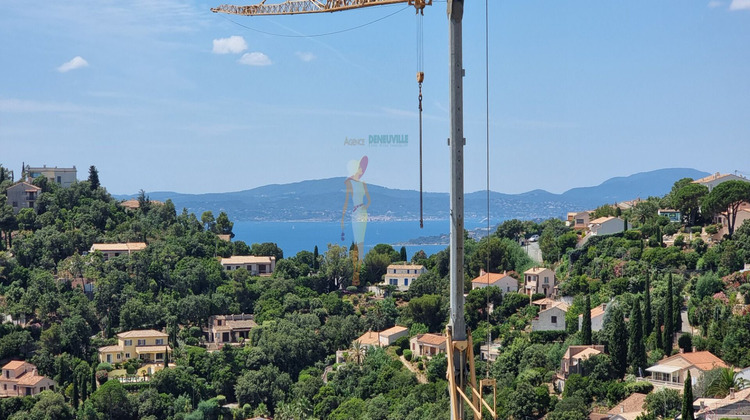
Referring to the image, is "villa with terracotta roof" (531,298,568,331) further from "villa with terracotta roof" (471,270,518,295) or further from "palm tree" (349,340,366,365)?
"palm tree" (349,340,366,365)

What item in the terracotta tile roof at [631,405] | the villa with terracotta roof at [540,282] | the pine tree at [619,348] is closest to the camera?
the terracotta tile roof at [631,405]

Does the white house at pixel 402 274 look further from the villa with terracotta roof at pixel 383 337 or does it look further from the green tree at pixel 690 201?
the green tree at pixel 690 201

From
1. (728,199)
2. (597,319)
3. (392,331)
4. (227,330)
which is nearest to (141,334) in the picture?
(227,330)

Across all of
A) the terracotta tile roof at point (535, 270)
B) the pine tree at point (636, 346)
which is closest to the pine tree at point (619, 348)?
the pine tree at point (636, 346)

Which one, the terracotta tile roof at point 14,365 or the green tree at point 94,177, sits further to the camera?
the green tree at point 94,177

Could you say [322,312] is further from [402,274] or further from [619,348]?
[619,348]

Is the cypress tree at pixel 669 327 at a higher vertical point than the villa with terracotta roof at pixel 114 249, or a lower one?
lower

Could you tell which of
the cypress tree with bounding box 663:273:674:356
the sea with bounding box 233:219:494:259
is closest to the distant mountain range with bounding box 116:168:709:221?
the sea with bounding box 233:219:494:259
